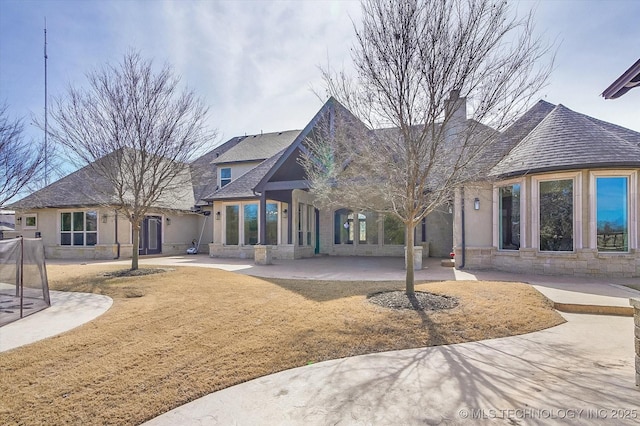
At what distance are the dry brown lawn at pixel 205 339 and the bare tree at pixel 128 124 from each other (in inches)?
177

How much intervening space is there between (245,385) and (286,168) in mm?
11993

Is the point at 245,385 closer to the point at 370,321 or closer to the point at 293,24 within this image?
the point at 370,321

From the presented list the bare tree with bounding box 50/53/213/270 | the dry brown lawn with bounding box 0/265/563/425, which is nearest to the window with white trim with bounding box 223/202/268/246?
the bare tree with bounding box 50/53/213/270

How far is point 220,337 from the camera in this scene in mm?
4926

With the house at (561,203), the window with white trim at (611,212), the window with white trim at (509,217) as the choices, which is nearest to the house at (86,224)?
the house at (561,203)

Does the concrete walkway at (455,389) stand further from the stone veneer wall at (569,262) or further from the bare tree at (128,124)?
the bare tree at (128,124)

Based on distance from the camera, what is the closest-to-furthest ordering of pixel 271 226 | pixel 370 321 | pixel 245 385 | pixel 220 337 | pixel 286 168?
pixel 245 385 → pixel 220 337 → pixel 370 321 → pixel 286 168 → pixel 271 226

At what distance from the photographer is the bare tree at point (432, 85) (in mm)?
5805

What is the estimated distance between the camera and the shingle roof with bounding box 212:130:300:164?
73.9 ft

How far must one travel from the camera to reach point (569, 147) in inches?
411

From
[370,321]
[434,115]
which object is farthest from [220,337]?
[434,115]

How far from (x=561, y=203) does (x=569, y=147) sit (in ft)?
5.87

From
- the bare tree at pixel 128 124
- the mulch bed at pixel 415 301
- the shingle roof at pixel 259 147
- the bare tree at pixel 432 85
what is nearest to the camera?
the bare tree at pixel 432 85

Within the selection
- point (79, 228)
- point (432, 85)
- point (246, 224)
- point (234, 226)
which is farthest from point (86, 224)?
point (432, 85)
